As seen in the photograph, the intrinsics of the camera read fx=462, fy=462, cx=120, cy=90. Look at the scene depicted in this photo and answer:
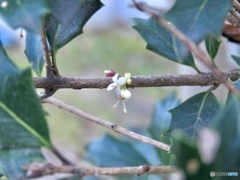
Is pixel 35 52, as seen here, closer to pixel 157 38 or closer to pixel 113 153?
pixel 157 38

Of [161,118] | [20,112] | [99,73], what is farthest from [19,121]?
[99,73]

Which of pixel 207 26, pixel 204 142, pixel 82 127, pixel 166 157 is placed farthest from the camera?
pixel 82 127

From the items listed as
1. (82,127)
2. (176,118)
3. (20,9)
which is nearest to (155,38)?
(176,118)

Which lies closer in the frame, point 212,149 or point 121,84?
point 212,149

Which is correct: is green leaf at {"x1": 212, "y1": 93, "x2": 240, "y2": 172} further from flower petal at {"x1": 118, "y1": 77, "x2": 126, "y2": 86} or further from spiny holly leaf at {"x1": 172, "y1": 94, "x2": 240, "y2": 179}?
flower petal at {"x1": 118, "y1": 77, "x2": 126, "y2": 86}

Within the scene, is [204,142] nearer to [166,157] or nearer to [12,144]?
[12,144]

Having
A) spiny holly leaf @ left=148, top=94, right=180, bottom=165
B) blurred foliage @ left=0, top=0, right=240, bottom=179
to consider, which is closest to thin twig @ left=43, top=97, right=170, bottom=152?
blurred foliage @ left=0, top=0, right=240, bottom=179
